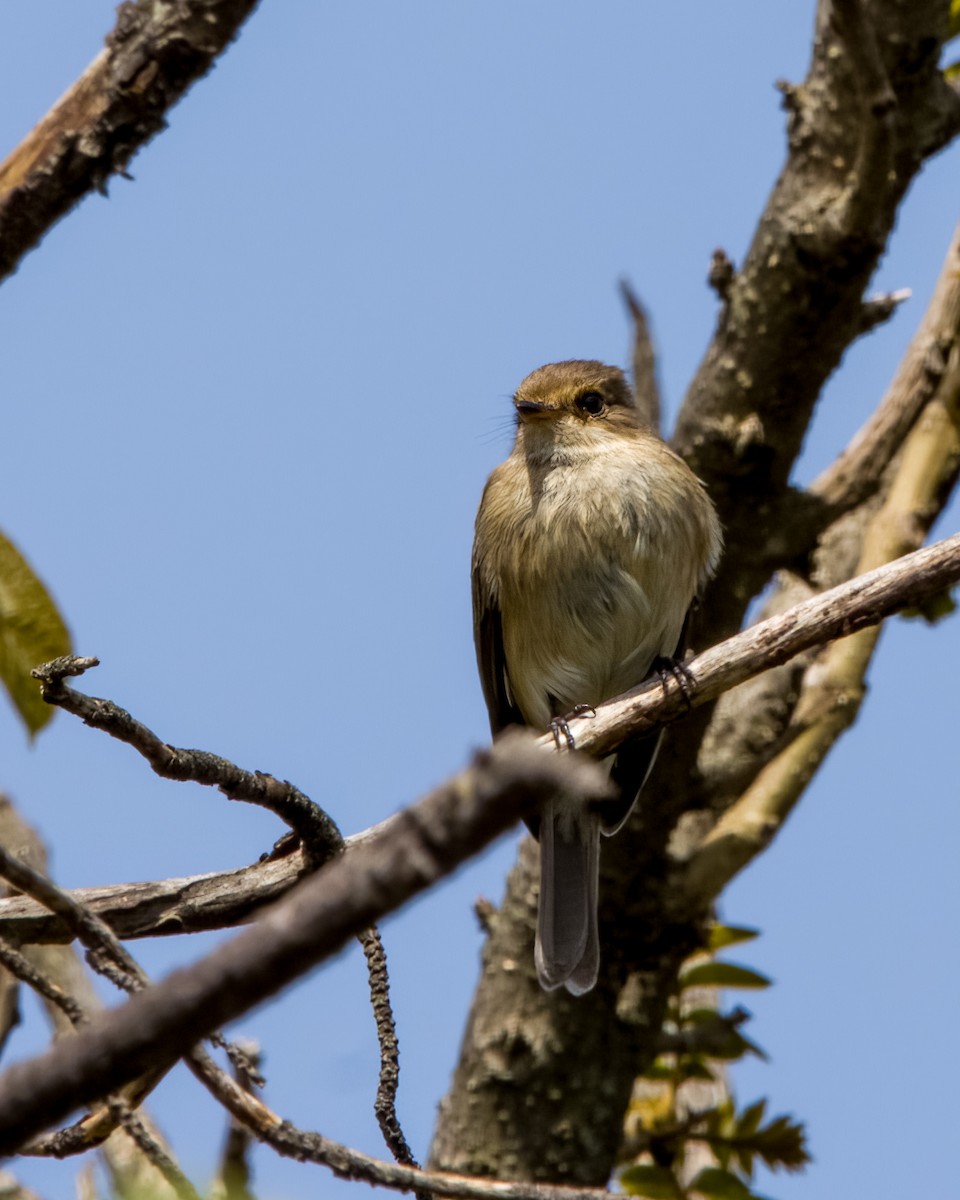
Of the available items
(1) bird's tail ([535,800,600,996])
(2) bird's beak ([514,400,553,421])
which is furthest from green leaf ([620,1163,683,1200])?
(2) bird's beak ([514,400,553,421])

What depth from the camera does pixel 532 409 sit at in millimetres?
5355

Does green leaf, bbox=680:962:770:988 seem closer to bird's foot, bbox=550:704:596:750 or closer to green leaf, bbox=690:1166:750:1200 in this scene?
green leaf, bbox=690:1166:750:1200

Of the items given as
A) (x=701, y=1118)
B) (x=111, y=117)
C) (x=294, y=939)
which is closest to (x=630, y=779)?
(x=701, y=1118)

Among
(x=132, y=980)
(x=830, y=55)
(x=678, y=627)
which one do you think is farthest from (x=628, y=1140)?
(x=830, y=55)

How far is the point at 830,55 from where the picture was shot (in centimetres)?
500

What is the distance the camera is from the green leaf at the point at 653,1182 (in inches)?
173

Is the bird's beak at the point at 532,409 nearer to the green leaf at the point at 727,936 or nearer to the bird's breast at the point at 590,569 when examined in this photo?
the bird's breast at the point at 590,569

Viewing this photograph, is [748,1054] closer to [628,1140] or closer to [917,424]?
[628,1140]

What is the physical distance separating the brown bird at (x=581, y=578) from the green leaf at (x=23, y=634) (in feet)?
7.83

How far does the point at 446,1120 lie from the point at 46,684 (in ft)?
10.3

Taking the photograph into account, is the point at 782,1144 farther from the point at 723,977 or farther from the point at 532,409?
the point at 532,409

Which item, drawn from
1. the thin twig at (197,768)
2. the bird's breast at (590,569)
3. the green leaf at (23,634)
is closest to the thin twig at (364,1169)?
the thin twig at (197,768)

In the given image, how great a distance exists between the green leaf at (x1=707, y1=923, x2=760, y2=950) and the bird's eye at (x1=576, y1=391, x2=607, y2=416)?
6.31 ft

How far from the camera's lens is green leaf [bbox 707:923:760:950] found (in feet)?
16.6
